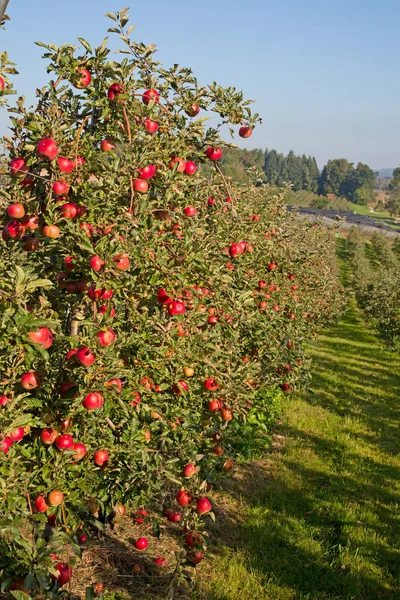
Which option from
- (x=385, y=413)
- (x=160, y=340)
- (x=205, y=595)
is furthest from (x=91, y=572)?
(x=385, y=413)

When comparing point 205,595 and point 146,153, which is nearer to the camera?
point 146,153

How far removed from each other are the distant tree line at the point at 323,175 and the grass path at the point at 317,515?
126 meters

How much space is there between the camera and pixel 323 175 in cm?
15800

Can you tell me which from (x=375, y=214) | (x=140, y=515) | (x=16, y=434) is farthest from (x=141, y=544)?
(x=375, y=214)

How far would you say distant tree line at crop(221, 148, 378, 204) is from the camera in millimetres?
138000

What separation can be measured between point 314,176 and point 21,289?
548ft

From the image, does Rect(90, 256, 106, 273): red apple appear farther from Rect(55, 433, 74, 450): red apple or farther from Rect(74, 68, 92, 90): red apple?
Rect(74, 68, 92, 90): red apple

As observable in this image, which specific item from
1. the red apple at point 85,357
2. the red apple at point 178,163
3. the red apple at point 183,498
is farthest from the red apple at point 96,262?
the red apple at point 183,498

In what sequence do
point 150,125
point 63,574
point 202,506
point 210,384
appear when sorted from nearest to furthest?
point 150,125, point 63,574, point 202,506, point 210,384

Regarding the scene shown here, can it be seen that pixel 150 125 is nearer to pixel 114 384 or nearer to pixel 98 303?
pixel 98 303

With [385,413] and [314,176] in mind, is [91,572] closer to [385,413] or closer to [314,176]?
[385,413]

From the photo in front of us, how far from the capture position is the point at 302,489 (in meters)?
6.23

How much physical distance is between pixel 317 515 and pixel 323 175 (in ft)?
531

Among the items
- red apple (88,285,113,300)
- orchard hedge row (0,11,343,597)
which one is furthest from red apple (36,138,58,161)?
red apple (88,285,113,300)
